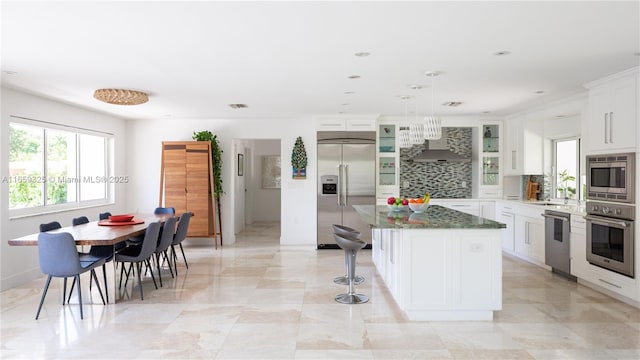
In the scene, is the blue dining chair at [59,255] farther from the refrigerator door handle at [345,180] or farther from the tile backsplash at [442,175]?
the tile backsplash at [442,175]

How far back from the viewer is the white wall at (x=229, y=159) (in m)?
8.04

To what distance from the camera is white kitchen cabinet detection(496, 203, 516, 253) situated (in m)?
6.83

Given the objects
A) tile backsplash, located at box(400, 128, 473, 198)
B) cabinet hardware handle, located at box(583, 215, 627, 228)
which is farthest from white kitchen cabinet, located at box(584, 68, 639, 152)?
tile backsplash, located at box(400, 128, 473, 198)

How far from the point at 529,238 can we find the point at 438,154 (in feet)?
7.21

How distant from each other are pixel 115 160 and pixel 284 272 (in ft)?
13.4

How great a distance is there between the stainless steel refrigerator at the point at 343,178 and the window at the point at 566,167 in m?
2.94

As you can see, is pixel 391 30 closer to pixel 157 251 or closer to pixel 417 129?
pixel 417 129

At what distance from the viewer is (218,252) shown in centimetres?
738

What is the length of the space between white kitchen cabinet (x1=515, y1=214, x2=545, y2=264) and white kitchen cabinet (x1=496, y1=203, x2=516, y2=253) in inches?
5.1

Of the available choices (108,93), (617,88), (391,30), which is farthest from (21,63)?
(617,88)

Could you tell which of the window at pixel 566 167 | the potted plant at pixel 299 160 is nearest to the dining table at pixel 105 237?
the potted plant at pixel 299 160

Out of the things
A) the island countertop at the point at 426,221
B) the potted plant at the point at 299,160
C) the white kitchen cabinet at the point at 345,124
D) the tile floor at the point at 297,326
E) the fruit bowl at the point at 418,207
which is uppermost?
the white kitchen cabinet at the point at 345,124

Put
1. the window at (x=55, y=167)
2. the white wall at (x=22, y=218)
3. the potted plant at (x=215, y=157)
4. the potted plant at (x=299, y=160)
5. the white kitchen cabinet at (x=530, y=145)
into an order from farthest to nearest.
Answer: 1. the potted plant at (x=299, y=160)
2. the potted plant at (x=215, y=157)
3. the white kitchen cabinet at (x=530, y=145)
4. the window at (x=55, y=167)
5. the white wall at (x=22, y=218)

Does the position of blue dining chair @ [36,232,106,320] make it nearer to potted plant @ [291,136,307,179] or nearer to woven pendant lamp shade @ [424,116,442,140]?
woven pendant lamp shade @ [424,116,442,140]
